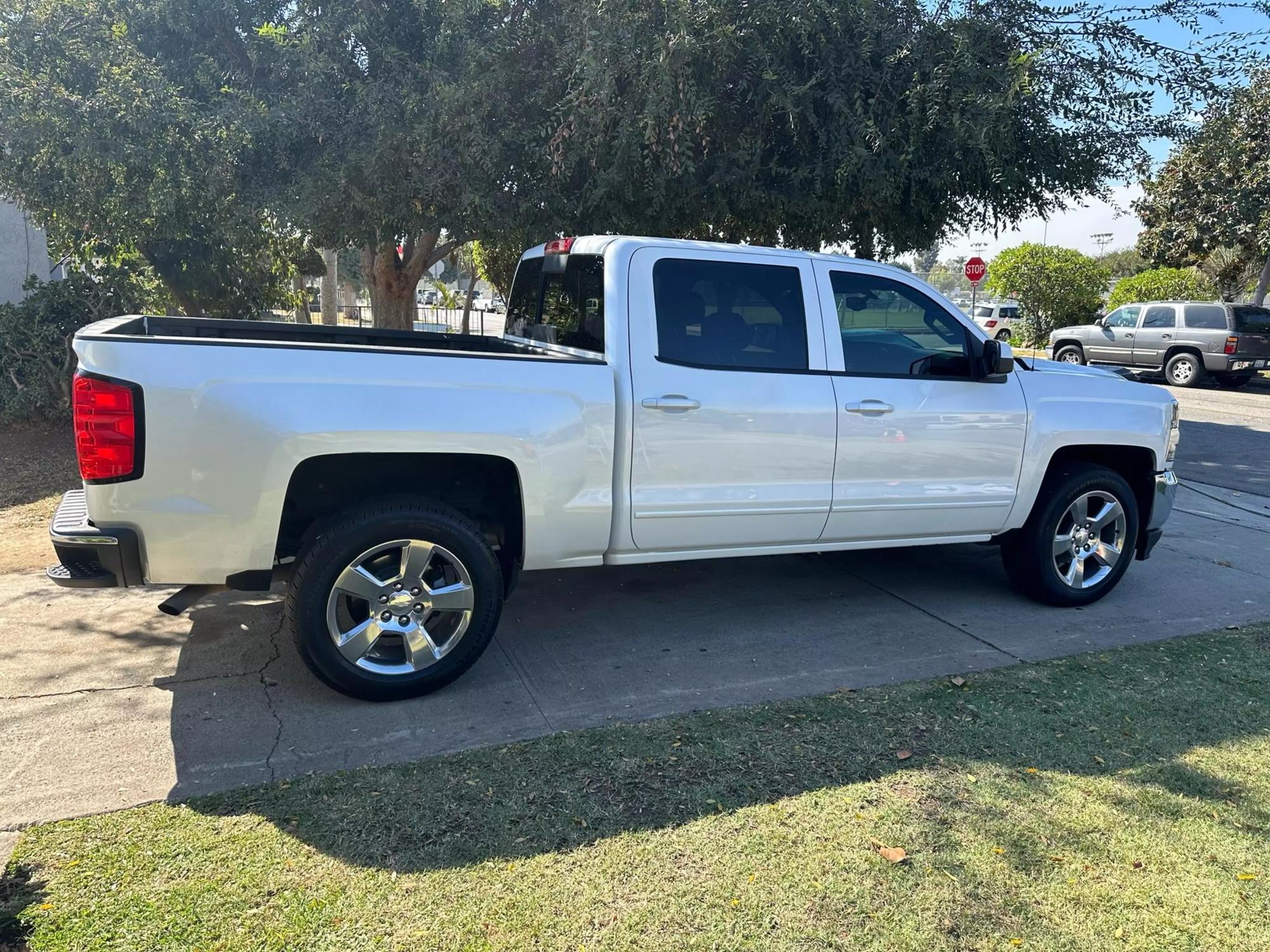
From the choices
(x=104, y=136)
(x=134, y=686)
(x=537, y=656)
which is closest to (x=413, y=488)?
(x=537, y=656)

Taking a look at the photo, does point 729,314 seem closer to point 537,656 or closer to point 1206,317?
point 537,656

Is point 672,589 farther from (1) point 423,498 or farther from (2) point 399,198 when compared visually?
(2) point 399,198

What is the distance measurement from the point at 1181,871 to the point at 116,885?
129 inches

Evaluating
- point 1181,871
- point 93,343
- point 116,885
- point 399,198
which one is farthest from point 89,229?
point 1181,871

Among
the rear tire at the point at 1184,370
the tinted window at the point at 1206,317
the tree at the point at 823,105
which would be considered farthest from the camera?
the rear tire at the point at 1184,370

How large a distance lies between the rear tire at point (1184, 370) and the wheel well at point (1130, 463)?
16325mm

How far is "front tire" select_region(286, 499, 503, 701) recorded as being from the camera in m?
3.89

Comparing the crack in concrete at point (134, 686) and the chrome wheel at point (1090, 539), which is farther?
the chrome wheel at point (1090, 539)

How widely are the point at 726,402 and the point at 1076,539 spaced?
8.25ft

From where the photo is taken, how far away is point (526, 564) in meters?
4.35

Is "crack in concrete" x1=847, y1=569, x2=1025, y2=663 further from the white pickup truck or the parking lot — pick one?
the white pickup truck

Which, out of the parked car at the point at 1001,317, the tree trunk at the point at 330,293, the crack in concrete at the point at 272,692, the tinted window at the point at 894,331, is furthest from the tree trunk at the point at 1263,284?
the crack in concrete at the point at 272,692

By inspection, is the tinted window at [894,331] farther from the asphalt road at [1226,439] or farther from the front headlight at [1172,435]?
the asphalt road at [1226,439]

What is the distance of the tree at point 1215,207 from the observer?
21.6 meters
